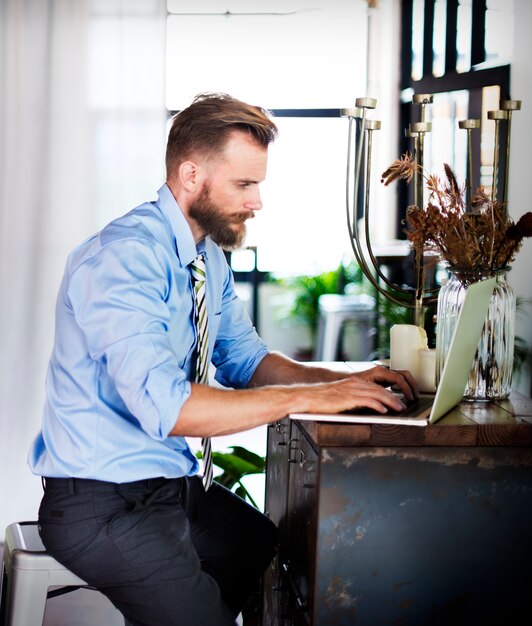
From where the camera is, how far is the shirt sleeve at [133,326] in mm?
1486

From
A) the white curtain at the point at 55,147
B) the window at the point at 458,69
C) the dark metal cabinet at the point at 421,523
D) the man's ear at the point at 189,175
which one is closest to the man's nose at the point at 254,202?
the man's ear at the point at 189,175

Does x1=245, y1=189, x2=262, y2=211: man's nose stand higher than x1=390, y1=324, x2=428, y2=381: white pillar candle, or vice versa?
x1=245, y1=189, x2=262, y2=211: man's nose

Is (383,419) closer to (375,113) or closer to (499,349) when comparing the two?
(499,349)

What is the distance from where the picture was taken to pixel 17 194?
339 centimetres

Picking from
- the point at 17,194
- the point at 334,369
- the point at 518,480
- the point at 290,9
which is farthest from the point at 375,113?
the point at 518,480

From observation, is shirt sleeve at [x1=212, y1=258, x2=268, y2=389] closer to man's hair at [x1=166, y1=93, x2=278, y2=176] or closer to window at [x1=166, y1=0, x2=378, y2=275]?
man's hair at [x1=166, y1=93, x2=278, y2=176]

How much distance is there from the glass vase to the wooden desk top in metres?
0.15

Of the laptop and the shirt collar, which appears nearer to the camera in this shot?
the laptop

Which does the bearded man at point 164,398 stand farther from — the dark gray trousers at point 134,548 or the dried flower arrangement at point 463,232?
the dried flower arrangement at point 463,232

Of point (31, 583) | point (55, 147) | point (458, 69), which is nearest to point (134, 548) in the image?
point (31, 583)

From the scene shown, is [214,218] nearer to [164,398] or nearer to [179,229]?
[179,229]

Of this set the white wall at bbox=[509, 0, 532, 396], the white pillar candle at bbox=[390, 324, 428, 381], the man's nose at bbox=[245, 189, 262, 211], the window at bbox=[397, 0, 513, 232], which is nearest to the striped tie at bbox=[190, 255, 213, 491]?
the man's nose at bbox=[245, 189, 262, 211]

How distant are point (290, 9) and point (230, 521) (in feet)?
16.4

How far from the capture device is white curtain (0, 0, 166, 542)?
3.36 meters
